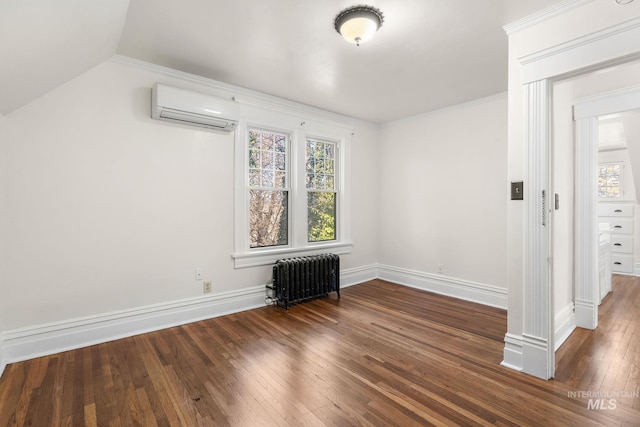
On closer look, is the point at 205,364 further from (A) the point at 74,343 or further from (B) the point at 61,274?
(B) the point at 61,274

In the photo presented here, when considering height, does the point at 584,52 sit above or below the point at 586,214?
above

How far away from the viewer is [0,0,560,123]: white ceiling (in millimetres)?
1851

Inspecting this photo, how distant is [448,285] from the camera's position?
4.21 m

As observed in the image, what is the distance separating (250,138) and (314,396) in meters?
2.92

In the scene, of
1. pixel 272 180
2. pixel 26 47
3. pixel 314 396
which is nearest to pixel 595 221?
pixel 314 396

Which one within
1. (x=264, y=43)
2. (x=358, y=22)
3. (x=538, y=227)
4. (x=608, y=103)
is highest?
(x=264, y=43)

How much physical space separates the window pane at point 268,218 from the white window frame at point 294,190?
0.08 m

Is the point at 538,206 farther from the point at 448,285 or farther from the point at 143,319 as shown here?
the point at 143,319

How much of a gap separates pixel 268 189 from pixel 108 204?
1.71 meters

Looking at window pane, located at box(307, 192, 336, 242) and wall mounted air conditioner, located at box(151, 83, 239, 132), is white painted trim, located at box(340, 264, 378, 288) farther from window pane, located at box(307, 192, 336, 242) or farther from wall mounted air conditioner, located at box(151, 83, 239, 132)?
wall mounted air conditioner, located at box(151, 83, 239, 132)

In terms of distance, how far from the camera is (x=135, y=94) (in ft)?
9.44

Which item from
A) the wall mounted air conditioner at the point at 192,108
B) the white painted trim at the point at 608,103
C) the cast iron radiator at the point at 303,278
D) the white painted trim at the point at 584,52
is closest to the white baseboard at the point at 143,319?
the cast iron radiator at the point at 303,278

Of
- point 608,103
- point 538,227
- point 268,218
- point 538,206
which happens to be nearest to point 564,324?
point 538,227

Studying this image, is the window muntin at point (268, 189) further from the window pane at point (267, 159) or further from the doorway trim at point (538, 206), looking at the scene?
the doorway trim at point (538, 206)
